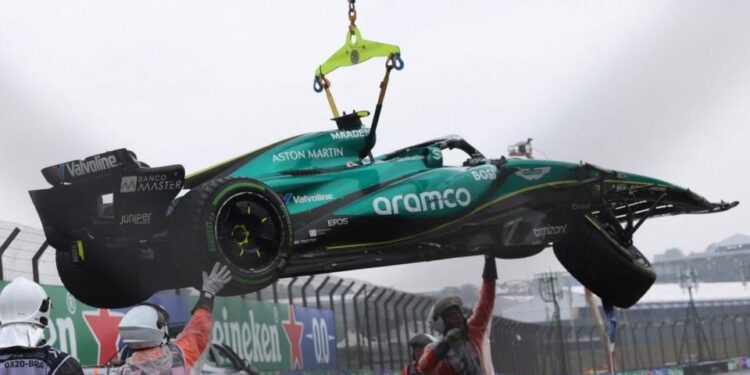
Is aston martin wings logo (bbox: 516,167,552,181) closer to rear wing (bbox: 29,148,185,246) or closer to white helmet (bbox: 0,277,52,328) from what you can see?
rear wing (bbox: 29,148,185,246)

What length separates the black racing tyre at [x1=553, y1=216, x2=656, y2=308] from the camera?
28.9ft

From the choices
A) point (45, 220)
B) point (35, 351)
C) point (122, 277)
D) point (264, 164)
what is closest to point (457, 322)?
point (264, 164)

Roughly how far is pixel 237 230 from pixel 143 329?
1.49m

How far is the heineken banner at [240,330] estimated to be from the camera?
12.5m

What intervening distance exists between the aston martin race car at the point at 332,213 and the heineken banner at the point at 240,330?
4871 millimetres

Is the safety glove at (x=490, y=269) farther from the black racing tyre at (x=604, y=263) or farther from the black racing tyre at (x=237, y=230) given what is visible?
the black racing tyre at (x=237, y=230)

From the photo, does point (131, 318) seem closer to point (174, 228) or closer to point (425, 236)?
point (174, 228)

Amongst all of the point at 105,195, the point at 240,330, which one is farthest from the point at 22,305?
the point at 240,330

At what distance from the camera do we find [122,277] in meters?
7.05

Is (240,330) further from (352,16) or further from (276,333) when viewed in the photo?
(352,16)

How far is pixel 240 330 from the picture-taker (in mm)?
16328

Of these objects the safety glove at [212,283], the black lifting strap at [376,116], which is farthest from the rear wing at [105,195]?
the black lifting strap at [376,116]

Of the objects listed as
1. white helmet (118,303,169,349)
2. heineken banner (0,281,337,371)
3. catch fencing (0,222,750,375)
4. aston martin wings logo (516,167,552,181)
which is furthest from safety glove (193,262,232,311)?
heineken banner (0,281,337,371)

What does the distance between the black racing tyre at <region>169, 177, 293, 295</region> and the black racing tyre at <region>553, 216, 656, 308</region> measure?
2731 mm
